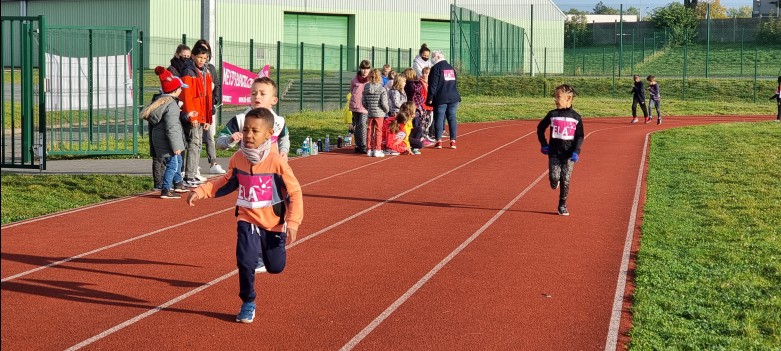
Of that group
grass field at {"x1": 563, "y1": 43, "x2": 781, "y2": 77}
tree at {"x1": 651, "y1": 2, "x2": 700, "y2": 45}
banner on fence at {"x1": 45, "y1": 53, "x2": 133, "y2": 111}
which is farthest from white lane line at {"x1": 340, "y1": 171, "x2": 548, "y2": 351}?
tree at {"x1": 651, "y1": 2, "x2": 700, "y2": 45}

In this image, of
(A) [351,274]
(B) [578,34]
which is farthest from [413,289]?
(B) [578,34]

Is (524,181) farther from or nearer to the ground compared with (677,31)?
nearer to the ground

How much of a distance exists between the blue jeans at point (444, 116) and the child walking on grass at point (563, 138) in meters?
8.08

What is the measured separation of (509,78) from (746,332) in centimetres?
4127

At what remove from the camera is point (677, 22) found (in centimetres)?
7181

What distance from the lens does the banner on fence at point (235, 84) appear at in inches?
769

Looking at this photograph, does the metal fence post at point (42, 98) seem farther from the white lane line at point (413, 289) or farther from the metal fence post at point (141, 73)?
the white lane line at point (413, 289)

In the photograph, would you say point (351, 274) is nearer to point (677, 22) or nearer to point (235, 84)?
point (235, 84)

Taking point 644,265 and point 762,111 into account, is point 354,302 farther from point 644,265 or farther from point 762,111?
point 762,111

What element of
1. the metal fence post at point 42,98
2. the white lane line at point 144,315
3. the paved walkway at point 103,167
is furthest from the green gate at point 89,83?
the white lane line at point 144,315

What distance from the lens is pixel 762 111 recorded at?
125ft

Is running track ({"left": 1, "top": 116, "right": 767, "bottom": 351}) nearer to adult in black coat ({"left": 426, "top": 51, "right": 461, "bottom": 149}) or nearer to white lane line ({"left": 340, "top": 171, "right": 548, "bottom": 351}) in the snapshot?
white lane line ({"left": 340, "top": 171, "right": 548, "bottom": 351})

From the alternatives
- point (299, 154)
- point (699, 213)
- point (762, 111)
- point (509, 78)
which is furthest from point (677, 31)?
point (699, 213)

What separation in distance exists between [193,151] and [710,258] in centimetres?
680
